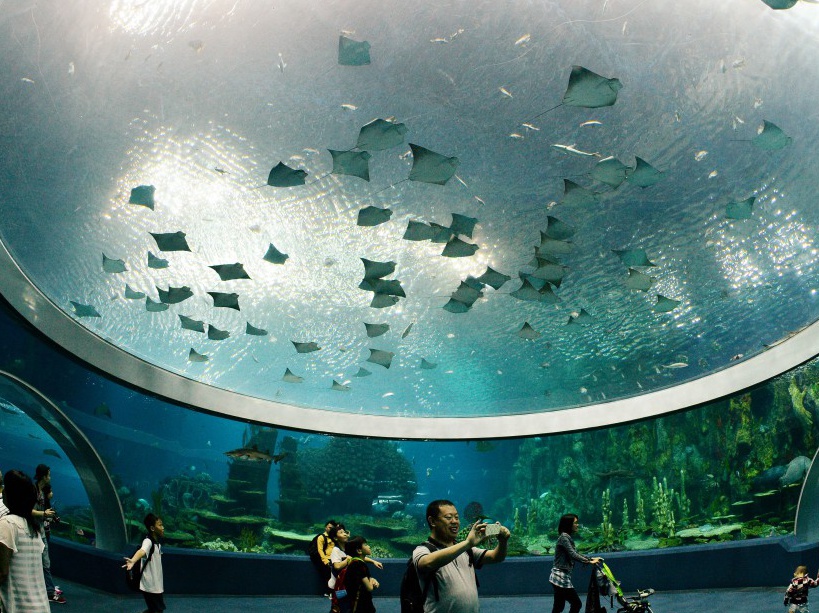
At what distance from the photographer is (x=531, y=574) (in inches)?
439

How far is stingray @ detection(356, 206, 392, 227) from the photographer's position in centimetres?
547

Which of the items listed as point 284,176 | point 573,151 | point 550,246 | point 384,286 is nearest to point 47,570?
point 384,286

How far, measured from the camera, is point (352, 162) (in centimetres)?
485

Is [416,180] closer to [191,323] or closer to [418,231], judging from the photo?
[418,231]

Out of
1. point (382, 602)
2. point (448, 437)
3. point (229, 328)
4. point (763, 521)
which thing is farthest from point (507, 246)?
point (763, 521)

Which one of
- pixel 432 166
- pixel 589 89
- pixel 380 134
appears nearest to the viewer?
pixel 589 89

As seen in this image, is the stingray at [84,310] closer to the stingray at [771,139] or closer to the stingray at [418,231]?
the stingray at [418,231]

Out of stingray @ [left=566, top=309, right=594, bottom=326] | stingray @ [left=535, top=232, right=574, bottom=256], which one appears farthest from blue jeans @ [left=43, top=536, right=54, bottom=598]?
stingray @ [left=566, top=309, right=594, bottom=326]

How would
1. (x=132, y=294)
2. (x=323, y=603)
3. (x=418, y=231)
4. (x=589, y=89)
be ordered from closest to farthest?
(x=589, y=89) → (x=418, y=231) → (x=132, y=294) → (x=323, y=603)

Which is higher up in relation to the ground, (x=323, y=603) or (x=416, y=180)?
(x=416, y=180)

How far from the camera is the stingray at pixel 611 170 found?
482 cm

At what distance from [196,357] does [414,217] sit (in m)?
4.60

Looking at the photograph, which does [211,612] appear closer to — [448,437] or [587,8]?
[448,437]

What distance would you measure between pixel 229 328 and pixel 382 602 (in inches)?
219
